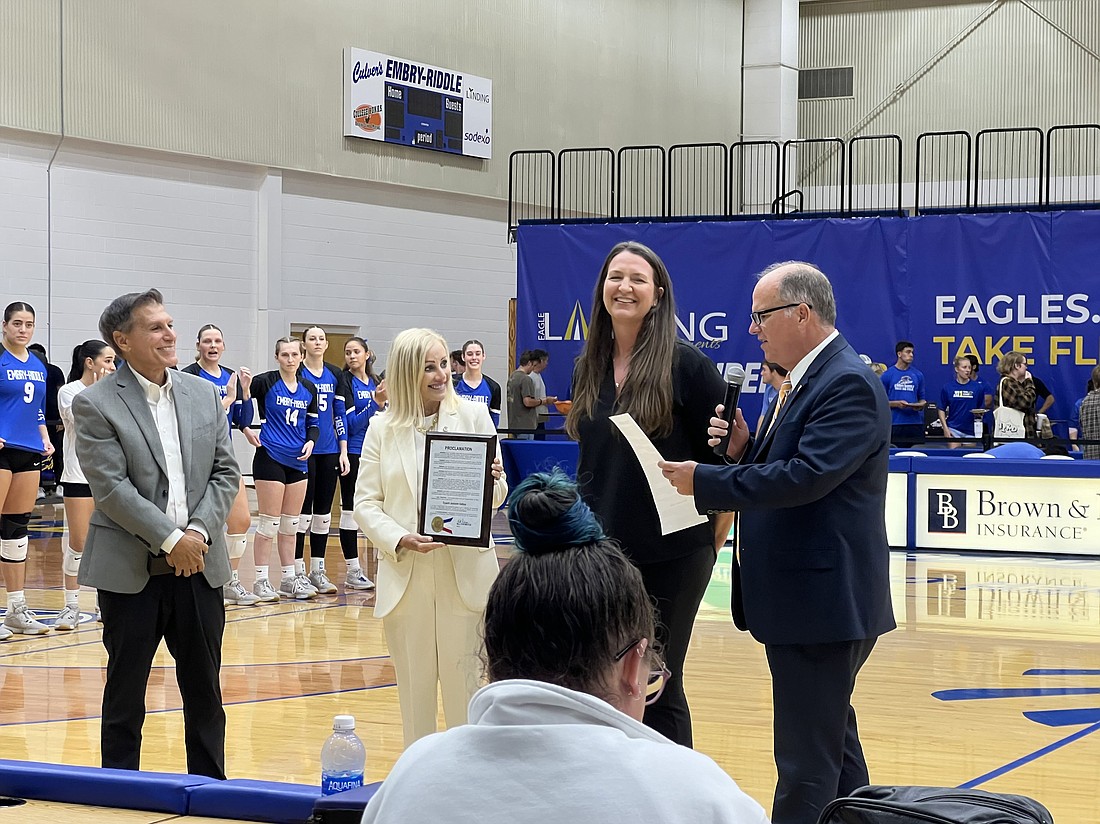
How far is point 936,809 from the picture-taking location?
7.69ft

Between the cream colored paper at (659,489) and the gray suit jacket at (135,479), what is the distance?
1454mm

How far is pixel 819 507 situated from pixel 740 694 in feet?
10.7

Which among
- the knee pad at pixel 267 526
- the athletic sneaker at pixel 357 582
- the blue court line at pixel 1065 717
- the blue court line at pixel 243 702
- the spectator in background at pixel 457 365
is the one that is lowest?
the blue court line at pixel 243 702

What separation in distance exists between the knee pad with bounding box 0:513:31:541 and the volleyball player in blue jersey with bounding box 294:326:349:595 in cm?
207

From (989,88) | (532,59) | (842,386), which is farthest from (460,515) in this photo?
(989,88)

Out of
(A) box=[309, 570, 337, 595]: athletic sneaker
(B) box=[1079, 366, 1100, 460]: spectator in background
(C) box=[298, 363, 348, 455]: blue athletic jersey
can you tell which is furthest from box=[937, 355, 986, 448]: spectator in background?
(A) box=[309, 570, 337, 595]: athletic sneaker

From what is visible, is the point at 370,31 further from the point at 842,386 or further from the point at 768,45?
the point at 842,386

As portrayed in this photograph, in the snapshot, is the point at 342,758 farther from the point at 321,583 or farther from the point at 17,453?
the point at 321,583

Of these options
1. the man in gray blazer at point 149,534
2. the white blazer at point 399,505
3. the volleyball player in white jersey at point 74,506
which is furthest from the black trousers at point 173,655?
the volleyball player in white jersey at point 74,506

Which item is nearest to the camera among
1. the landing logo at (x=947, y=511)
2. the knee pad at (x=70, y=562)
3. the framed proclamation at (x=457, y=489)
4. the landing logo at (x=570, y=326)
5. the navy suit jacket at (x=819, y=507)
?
the navy suit jacket at (x=819, y=507)

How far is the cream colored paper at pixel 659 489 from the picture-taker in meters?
3.67

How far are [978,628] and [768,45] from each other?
58.6 ft

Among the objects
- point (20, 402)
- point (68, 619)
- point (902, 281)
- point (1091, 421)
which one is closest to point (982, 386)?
point (902, 281)

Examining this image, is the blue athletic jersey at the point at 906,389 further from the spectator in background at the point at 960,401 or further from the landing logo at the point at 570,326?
the landing logo at the point at 570,326
